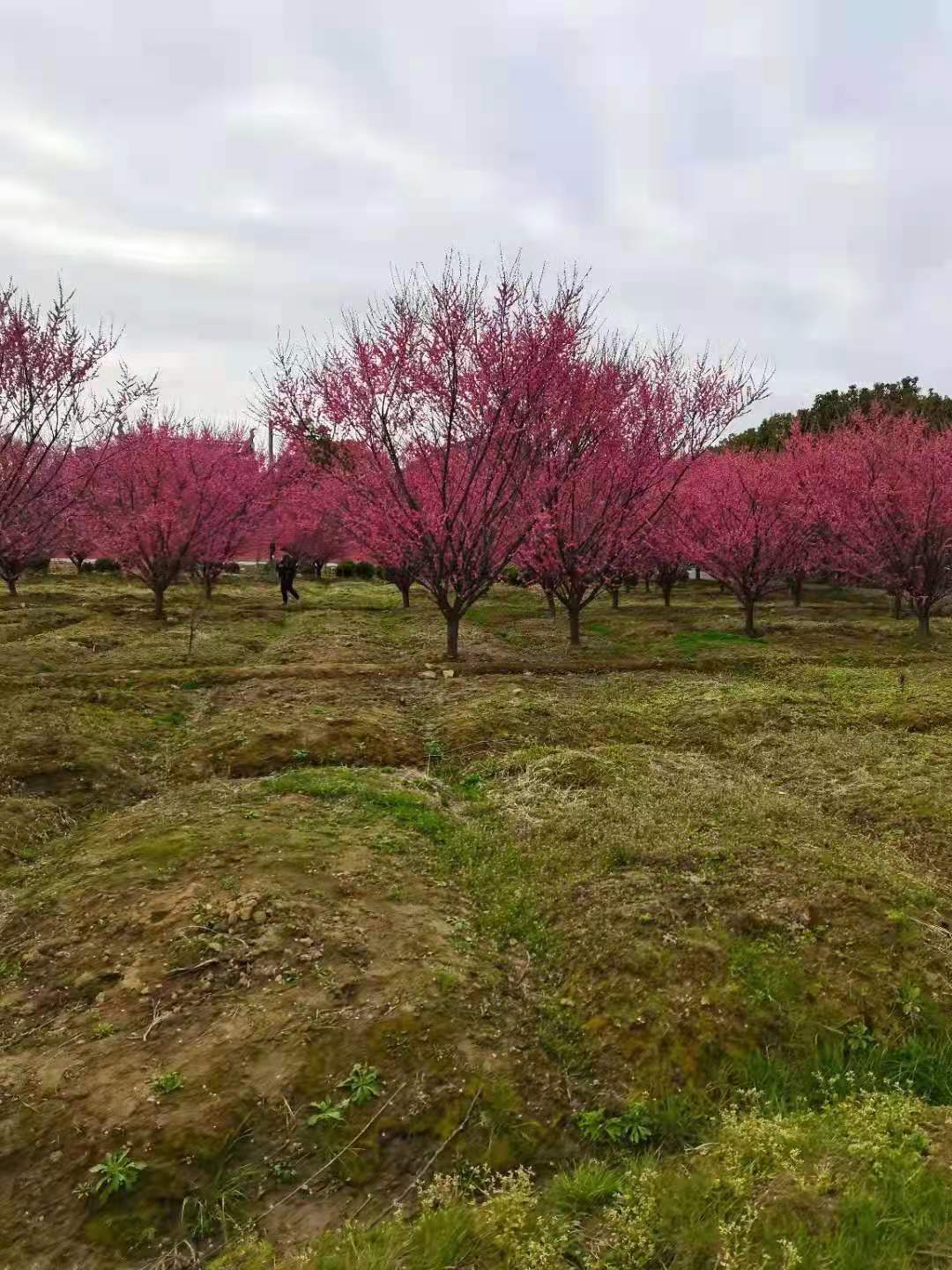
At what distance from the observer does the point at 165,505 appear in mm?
16344

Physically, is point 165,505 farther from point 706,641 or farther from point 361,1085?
point 361,1085

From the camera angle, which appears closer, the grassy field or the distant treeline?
the grassy field

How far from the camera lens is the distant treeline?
30516 mm

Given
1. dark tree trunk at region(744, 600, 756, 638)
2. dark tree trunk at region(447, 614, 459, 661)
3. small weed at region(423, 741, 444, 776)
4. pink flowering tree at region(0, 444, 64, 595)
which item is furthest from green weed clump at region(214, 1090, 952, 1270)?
dark tree trunk at region(744, 600, 756, 638)

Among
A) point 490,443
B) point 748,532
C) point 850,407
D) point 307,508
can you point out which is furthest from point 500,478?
point 850,407

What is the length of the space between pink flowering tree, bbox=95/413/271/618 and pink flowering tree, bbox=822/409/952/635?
1525 cm

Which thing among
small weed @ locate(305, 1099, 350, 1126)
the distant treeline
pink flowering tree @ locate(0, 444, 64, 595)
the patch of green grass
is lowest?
small weed @ locate(305, 1099, 350, 1126)

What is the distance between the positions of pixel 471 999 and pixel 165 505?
50.4 ft

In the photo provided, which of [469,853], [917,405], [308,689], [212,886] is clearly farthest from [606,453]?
[917,405]

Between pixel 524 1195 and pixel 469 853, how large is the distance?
9.65ft

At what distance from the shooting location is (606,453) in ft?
47.2

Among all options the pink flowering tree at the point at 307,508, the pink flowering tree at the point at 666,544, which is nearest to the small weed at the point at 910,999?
the pink flowering tree at the point at 307,508

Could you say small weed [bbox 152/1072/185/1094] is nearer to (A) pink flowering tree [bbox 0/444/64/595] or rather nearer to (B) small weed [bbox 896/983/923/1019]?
(B) small weed [bbox 896/983/923/1019]

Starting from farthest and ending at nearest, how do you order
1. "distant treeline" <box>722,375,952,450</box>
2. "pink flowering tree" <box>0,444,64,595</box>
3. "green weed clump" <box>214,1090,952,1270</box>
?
"distant treeline" <box>722,375,952,450</box>
"pink flowering tree" <box>0,444,64,595</box>
"green weed clump" <box>214,1090,952,1270</box>
